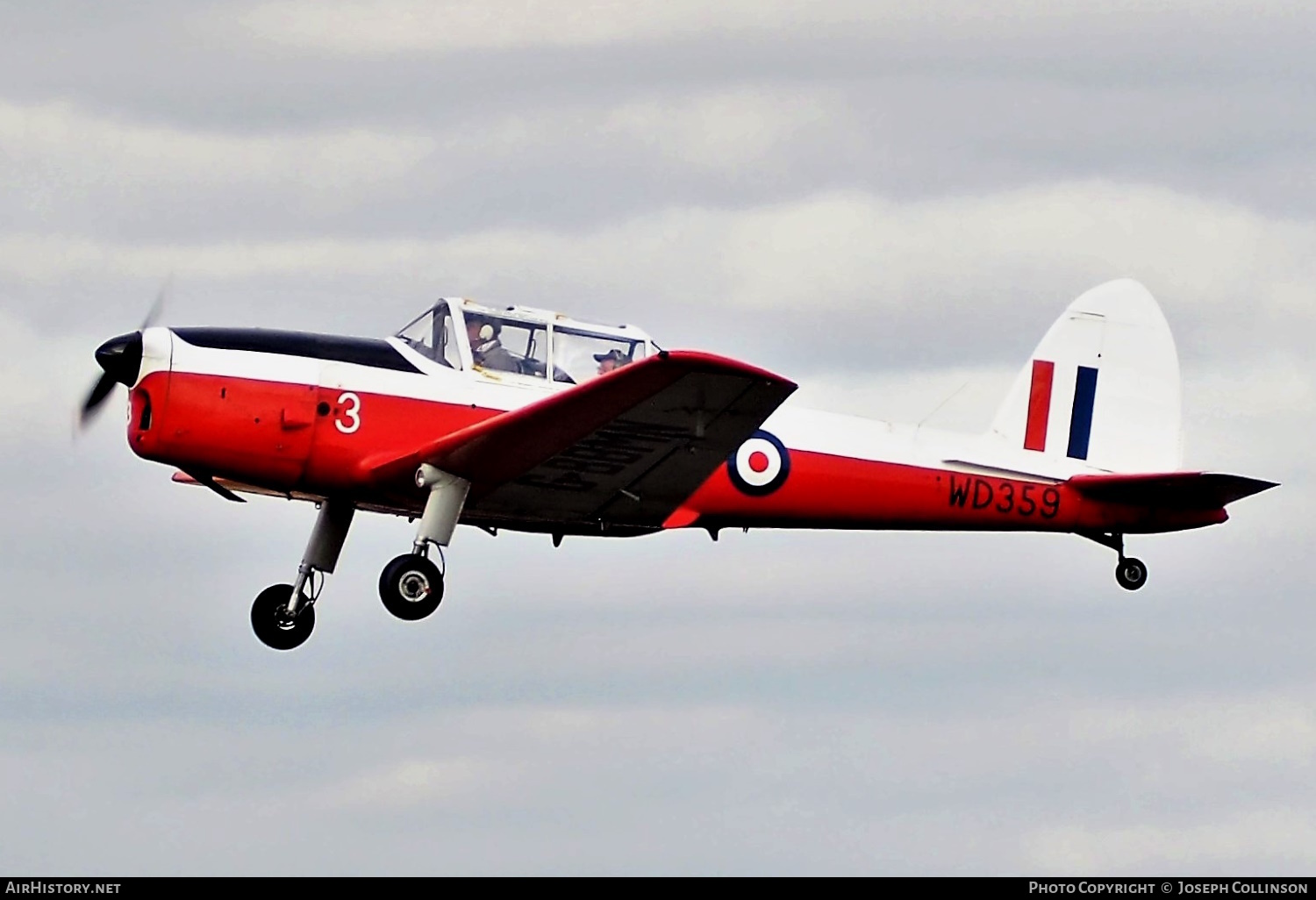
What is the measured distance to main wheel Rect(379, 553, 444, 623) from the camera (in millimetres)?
17391

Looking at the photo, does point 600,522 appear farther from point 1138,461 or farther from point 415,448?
point 1138,461

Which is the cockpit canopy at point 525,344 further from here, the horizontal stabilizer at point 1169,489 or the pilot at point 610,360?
the horizontal stabilizer at point 1169,489

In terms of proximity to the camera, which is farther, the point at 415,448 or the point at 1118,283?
the point at 1118,283

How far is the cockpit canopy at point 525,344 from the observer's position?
717 inches

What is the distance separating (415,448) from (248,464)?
1.20 meters

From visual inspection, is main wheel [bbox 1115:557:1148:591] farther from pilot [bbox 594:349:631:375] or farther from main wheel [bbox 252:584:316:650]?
main wheel [bbox 252:584:316:650]

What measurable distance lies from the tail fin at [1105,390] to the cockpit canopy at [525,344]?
13.6 feet

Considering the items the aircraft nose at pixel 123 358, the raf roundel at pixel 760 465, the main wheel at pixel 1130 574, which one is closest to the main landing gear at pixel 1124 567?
the main wheel at pixel 1130 574

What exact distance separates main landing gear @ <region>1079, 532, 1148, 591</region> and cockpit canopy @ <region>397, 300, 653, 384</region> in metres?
4.65

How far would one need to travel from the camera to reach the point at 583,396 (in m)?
16.8

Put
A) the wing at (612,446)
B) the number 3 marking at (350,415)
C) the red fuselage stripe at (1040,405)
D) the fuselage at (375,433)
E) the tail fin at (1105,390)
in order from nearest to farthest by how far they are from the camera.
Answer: the wing at (612,446)
the fuselage at (375,433)
the number 3 marking at (350,415)
the red fuselage stripe at (1040,405)
the tail fin at (1105,390)

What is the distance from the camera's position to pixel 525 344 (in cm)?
1831

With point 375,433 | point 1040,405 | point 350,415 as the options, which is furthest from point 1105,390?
point 350,415
